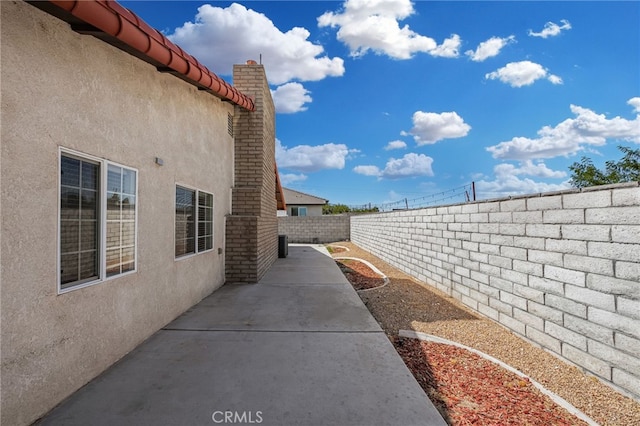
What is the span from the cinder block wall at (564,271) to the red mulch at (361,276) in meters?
2.35

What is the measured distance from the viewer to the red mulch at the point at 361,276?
8.17 metres

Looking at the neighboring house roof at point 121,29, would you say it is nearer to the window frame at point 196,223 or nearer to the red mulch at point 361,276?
the window frame at point 196,223

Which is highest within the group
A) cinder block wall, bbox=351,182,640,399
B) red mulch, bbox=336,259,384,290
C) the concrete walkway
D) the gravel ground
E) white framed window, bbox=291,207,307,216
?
white framed window, bbox=291,207,307,216

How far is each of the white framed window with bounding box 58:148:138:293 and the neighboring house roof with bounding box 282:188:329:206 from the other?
30229mm

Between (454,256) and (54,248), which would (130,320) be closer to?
(54,248)

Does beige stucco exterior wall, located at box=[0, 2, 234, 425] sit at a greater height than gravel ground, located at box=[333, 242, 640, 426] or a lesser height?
greater

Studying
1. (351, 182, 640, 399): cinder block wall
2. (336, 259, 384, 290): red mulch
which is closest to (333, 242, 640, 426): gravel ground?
(351, 182, 640, 399): cinder block wall

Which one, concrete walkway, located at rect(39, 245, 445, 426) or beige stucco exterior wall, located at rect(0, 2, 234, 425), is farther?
concrete walkway, located at rect(39, 245, 445, 426)

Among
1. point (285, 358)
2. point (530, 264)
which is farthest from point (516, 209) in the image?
point (285, 358)

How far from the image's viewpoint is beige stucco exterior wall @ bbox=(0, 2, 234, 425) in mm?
2205

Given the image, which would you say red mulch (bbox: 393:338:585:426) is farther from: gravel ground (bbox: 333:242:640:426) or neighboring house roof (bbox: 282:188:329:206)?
neighboring house roof (bbox: 282:188:329:206)

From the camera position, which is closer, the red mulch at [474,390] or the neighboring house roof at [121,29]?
the neighboring house roof at [121,29]

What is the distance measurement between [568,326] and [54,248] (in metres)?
5.49

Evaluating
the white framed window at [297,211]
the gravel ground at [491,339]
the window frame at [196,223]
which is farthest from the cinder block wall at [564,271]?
the white framed window at [297,211]
